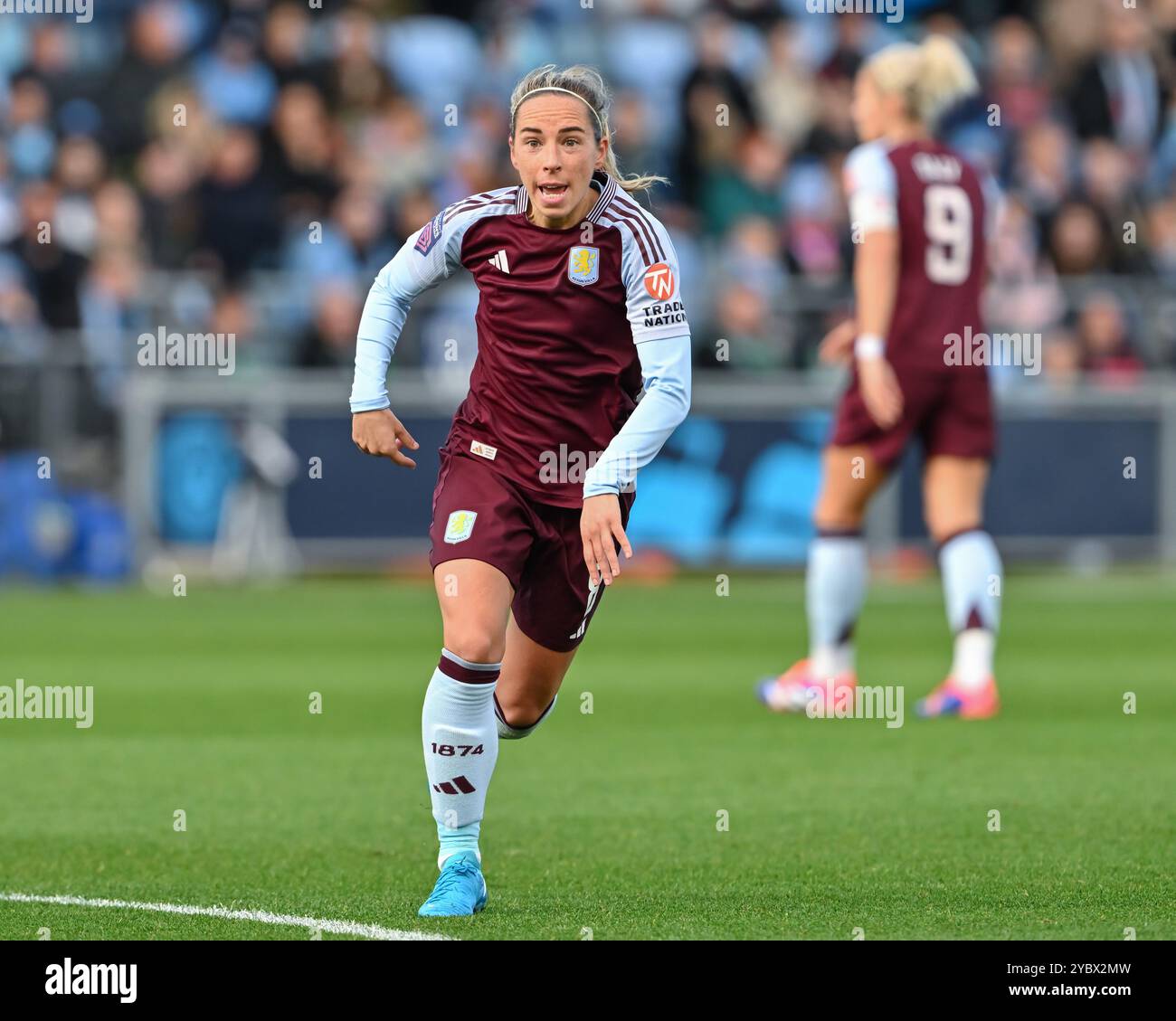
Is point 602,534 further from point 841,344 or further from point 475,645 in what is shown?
point 841,344

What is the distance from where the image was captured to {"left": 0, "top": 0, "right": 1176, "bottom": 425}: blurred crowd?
61.6ft

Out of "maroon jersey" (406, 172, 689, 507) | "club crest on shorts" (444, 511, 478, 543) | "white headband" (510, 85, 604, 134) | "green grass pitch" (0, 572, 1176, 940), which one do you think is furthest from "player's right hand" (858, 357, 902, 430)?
"club crest on shorts" (444, 511, 478, 543)

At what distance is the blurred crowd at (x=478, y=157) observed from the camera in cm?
1877

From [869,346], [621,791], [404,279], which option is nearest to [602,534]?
[404,279]

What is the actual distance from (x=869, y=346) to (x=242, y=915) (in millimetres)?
4968

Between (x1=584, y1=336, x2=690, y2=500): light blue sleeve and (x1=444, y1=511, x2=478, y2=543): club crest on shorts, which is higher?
(x1=584, y1=336, x2=690, y2=500): light blue sleeve

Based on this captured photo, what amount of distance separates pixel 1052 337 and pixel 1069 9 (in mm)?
4851

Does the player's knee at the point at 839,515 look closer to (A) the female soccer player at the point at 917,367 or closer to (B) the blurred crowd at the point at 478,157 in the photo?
(A) the female soccer player at the point at 917,367

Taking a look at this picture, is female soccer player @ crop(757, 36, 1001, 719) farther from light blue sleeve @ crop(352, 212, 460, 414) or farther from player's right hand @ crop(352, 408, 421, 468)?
player's right hand @ crop(352, 408, 421, 468)

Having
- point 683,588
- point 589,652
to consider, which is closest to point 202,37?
point 683,588

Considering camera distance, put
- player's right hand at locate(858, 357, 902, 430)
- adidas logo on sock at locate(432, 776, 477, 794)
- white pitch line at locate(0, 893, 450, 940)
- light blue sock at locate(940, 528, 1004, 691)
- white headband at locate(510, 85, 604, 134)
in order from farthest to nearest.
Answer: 1. light blue sock at locate(940, 528, 1004, 691)
2. player's right hand at locate(858, 357, 902, 430)
3. white headband at locate(510, 85, 604, 134)
4. adidas logo on sock at locate(432, 776, 477, 794)
5. white pitch line at locate(0, 893, 450, 940)

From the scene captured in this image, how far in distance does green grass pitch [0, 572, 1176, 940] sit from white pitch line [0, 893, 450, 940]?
74mm

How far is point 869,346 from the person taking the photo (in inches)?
392
